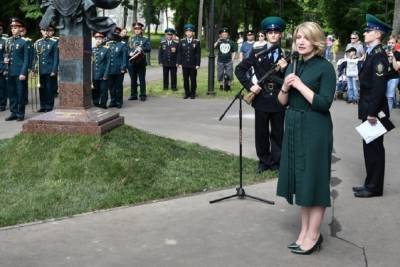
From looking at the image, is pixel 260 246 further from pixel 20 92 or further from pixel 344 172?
pixel 20 92

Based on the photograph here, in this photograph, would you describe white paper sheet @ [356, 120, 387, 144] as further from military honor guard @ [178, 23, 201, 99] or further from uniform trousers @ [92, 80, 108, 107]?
military honor guard @ [178, 23, 201, 99]

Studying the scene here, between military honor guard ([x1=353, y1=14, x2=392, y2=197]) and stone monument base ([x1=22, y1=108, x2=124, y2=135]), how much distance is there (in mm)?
3299

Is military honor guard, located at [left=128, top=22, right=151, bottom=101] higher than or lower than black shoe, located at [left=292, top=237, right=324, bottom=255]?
higher

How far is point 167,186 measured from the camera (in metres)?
7.37

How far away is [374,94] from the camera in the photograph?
6.81 meters


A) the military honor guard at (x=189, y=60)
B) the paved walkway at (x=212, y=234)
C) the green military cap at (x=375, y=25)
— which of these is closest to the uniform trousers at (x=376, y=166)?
the paved walkway at (x=212, y=234)

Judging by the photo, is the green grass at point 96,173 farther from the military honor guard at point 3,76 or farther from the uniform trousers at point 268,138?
the military honor guard at point 3,76

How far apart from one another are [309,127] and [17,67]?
937cm

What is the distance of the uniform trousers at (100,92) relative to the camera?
1494 cm

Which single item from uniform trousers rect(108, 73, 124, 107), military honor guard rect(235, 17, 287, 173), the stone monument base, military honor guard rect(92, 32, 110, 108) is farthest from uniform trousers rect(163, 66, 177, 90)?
military honor guard rect(235, 17, 287, 173)

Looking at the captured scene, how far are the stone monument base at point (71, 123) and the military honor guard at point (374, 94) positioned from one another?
3.30 m

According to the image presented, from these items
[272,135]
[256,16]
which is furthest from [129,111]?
[256,16]

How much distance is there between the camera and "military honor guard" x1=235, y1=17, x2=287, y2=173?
25.1ft

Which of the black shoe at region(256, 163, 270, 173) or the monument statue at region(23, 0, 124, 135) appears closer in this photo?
the black shoe at region(256, 163, 270, 173)
